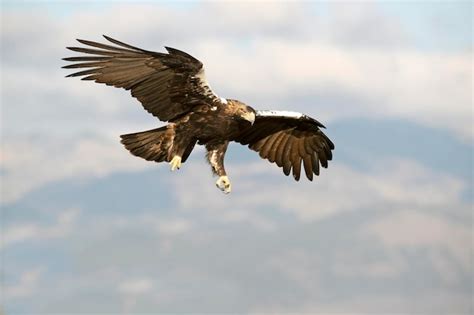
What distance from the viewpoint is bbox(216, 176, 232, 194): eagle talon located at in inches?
893

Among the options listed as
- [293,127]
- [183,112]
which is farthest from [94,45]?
[293,127]

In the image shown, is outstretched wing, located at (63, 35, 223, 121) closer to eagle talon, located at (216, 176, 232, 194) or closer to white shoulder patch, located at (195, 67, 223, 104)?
white shoulder patch, located at (195, 67, 223, 104)

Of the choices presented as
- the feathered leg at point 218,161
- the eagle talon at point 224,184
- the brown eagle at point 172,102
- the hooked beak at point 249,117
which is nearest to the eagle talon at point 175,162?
the brown eagle at point 172,102

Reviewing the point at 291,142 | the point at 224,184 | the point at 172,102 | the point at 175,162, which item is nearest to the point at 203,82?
the point at 172,102

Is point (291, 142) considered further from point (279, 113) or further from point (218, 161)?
point (218, 161)

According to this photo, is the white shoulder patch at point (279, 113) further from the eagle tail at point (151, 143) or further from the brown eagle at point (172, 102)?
the eagle tail at point (151, 143)

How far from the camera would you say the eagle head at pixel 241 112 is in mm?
22297

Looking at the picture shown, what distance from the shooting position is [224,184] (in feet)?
74.8

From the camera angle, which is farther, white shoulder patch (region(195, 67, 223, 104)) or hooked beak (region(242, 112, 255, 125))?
hooked beak (region(242, 112, 255, 125))

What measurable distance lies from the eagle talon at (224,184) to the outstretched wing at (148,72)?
1365mm

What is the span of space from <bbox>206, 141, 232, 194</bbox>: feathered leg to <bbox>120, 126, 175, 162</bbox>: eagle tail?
75 centimetres

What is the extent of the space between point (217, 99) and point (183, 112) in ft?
1.89

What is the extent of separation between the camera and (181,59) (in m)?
21.7

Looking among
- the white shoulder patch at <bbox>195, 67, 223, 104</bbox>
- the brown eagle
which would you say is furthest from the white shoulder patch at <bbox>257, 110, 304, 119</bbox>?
the white shoulder patch at <bbox>195, 67, 223, 104</bbox>
